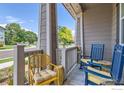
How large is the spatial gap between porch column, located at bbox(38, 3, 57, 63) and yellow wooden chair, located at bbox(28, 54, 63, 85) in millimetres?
424

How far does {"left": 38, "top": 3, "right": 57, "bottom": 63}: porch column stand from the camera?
3.57 meters

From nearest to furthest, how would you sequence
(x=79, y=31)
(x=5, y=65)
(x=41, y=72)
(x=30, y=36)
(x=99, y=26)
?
(x=5, y=65), (x=41, y=72), (x=30, y=36), (x=99, y=26), (x=79, y=31)

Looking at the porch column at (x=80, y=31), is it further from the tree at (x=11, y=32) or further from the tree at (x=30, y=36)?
the tree at (x=11, y=32)

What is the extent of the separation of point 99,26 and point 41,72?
3723 millimetres

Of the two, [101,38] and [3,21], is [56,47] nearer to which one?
[3,21]

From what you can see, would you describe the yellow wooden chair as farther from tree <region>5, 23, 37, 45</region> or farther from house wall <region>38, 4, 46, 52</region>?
house wall <region>38, 4, 46, 52</region>

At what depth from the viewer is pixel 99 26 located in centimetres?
615

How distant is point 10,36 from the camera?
8.62 ft

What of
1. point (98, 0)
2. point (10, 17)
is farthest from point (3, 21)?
point (98, 0)

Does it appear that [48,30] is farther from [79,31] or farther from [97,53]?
[79,31]

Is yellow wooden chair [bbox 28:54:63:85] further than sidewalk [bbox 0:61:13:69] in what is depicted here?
Yes

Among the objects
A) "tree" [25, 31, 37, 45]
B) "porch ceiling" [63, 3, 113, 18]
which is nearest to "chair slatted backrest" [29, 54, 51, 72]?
"tree" [25, 31, 37, 45]

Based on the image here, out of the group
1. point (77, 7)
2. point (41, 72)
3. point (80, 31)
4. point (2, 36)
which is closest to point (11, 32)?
point (2, 36)

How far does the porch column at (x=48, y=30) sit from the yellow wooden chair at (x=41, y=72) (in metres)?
0.42
